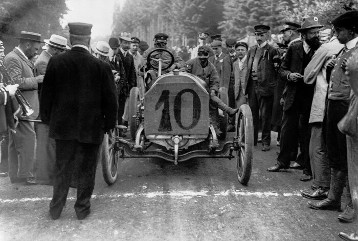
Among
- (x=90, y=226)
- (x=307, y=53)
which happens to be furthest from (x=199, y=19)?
(x=90, y=226)

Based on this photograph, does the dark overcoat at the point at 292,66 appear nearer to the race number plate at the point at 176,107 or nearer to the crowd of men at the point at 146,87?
the crowd of men at the point at 146,87

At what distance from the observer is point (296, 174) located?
Answer: 6.66m

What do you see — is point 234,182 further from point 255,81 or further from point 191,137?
point 255,81

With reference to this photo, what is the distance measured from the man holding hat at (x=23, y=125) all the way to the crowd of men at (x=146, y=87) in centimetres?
1

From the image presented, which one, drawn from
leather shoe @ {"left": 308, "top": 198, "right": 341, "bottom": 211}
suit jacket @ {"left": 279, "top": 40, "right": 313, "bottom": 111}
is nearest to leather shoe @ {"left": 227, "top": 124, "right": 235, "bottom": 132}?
suit jacket @ {"left": 279, "top": 40, "right": 313, "bottom": 111}

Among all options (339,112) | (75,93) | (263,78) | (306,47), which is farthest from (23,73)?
(263,78)

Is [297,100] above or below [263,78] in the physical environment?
below

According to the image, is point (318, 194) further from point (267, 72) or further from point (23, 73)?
point (23, 73)

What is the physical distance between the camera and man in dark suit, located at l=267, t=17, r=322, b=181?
637 cm

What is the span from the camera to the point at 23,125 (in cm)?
618

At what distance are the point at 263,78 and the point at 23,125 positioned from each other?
443 centimetres

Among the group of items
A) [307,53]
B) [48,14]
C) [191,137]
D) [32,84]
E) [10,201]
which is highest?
[48,14]

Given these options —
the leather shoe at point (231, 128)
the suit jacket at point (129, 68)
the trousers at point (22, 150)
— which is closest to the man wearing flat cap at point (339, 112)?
the trousers at point (22, 150)

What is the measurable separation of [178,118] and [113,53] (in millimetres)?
4358
